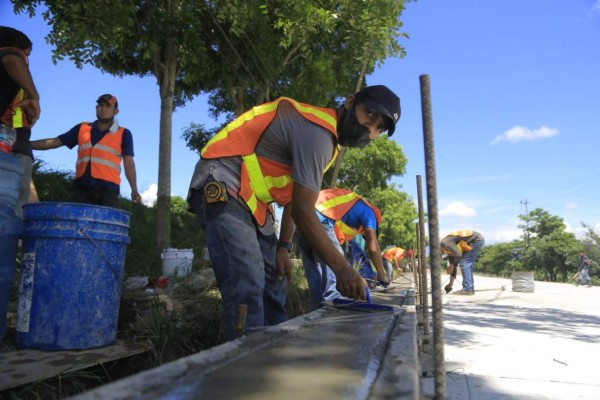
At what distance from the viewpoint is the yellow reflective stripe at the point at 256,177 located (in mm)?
2273

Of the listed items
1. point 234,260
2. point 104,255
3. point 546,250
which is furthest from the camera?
point 546,250

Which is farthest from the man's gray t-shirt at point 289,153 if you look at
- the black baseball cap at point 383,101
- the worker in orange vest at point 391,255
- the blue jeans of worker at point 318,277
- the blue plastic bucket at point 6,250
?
the worker in orange vest at point 391,255

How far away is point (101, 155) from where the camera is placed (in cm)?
376

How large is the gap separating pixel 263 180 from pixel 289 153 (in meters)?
0.20

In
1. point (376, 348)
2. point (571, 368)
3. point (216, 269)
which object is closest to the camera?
point (376, 348)

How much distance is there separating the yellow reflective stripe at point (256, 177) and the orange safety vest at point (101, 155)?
80.2 inches

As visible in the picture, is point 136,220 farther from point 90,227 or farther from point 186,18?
point 90,227

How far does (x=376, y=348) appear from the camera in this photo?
1.46 meters

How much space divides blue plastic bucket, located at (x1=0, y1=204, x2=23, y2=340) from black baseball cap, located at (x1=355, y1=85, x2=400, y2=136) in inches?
78.9

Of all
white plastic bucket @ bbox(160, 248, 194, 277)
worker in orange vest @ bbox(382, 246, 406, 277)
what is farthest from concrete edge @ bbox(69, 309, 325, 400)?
worker in orange vest @ bbox(382, 246, 406, 277)

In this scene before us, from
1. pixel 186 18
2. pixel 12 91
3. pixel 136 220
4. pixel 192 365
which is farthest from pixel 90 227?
pixel 136 220

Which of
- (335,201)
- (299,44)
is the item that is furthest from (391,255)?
(335,201)

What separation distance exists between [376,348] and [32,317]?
1892 mm

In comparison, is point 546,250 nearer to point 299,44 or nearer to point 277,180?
point 299,44
